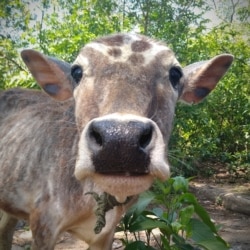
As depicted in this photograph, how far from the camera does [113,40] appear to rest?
122 inches

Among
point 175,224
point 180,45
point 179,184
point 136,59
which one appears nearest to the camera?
point 136,59

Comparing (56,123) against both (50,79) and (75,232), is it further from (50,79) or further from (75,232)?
(75,232)

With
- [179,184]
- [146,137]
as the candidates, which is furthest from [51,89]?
[146,137]

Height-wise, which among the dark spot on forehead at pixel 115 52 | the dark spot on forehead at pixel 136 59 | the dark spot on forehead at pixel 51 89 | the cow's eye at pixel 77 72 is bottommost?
the dark spot on forehead at pixel 51 89

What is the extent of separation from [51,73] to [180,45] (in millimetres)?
5634

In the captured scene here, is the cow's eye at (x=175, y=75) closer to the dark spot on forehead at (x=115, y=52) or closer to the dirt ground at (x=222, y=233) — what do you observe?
the dark spot on forehead at (x=115, y=52)

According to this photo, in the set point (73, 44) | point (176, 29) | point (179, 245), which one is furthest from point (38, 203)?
point (176, 29)

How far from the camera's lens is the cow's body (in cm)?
229

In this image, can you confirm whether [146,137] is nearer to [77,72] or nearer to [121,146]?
[121,146]

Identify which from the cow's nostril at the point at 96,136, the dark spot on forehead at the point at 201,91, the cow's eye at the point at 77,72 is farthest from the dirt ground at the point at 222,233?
the cow's nostril at the point at 96,136

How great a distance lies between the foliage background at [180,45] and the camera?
841cm

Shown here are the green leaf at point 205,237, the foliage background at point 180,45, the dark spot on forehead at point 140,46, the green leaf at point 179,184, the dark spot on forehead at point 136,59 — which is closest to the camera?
the dark spot on forehead at point 136,59

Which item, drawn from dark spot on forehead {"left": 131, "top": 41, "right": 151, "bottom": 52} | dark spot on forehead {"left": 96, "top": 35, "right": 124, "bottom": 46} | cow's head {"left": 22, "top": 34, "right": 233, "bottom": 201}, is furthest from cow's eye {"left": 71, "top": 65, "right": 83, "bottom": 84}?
dark spot on forehead {"left": 131, "top": 41, "right": 151, "bottom": 52}

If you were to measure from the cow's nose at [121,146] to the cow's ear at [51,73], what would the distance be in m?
1.46
